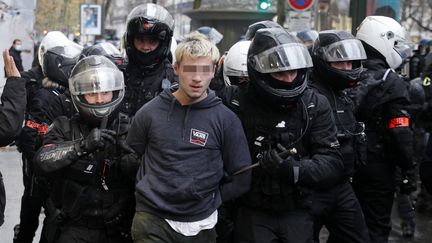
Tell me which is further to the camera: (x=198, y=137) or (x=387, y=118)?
(x=387, y=118)

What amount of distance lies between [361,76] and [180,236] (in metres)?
2.38

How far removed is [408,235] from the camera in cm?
772

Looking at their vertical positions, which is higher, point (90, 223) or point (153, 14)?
point (153, 14)

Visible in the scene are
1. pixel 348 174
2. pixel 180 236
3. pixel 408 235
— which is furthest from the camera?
pixel 408 235

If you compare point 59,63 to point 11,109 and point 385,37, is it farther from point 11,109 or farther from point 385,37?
point 385,37

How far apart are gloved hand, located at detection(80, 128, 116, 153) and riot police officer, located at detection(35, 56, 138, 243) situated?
11 cm

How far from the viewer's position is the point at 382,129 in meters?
6.07

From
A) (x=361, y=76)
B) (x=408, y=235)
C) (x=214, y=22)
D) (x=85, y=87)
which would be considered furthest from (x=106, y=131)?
(x=214, y=22)

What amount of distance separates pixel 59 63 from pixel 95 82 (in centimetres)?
145

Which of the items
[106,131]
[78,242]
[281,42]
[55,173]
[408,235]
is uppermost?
[281,42]

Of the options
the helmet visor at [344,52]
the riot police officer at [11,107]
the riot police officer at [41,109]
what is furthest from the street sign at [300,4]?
the riot police officer at [11,107]

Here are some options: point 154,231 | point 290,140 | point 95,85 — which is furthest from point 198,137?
point 95,85

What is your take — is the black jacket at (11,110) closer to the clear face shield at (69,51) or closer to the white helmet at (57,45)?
the clear face shield at (69,51)

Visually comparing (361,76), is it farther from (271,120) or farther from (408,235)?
(408,235)
